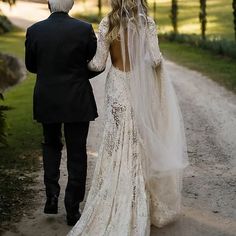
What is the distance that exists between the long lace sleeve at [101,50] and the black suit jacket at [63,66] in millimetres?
61

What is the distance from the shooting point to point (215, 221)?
5.95 metres

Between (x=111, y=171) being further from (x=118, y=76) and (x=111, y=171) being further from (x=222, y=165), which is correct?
(x=222, y=165)

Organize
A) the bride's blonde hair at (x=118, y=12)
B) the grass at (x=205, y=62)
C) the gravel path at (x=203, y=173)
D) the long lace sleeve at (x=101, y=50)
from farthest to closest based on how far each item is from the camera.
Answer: the grass at (x=205, y=62) < the gravel path at (x=203, y=173) < the long lace sleeve at (x=101, y=50) < the bride's blonde hair at (x=118, y=12)

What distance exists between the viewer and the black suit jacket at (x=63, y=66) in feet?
17.5

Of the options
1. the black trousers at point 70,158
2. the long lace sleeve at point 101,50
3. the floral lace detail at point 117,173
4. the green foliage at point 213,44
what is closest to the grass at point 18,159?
the black trousers at point 70,158

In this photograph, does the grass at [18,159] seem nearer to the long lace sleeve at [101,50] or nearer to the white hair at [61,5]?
the long lace sleeve at [101,50]

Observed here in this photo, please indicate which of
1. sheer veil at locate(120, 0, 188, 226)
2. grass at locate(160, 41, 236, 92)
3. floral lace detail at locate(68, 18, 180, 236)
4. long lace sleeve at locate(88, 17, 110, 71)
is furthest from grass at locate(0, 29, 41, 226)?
grass at locate(160, 41, 236, 92)

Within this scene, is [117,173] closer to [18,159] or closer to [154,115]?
[154,115]

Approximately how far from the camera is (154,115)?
17.9 ft

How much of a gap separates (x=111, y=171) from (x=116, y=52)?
1015 millimetres

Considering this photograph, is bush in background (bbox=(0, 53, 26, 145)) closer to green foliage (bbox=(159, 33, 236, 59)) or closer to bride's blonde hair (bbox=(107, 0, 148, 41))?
green foliage (bbox=(159, 33, 236, 59))

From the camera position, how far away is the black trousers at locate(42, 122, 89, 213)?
553 cm

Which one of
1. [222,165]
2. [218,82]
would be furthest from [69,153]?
[218,82]

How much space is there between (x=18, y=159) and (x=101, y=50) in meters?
3.81
